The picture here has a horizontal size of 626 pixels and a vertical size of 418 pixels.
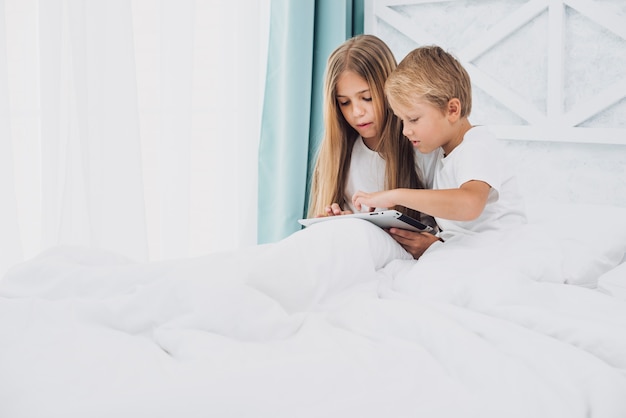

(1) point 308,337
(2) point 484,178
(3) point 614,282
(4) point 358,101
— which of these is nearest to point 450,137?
(2) point 484,178

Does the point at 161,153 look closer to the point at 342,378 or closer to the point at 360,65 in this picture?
the point at 360,65

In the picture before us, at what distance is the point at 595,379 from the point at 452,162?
842 mm

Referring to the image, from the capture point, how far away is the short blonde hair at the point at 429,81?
1544mm

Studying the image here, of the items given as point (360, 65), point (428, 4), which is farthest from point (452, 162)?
point (428, 4)

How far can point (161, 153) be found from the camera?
2.13 metres

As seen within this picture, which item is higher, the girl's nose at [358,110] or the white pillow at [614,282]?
the girl's nose at [358,110]

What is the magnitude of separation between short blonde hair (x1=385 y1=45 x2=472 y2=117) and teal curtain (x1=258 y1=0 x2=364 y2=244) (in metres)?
0.91

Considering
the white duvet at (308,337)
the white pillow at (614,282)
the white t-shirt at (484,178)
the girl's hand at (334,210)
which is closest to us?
the white duvet at (308,337)

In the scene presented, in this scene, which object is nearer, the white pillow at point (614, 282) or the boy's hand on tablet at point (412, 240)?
the white pillow at point (614, 282)

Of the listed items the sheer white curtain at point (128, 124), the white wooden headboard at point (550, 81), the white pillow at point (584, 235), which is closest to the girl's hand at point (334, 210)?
the white pillow at point (584, 235)

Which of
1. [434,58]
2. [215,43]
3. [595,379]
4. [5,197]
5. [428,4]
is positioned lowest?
[595,379]

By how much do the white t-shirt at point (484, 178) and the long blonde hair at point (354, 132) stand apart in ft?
0.43

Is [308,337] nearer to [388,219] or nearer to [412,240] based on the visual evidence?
[388,219]

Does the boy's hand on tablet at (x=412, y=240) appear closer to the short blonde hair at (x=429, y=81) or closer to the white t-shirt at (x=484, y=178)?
the white t-shirt at (x=484, y=178)
